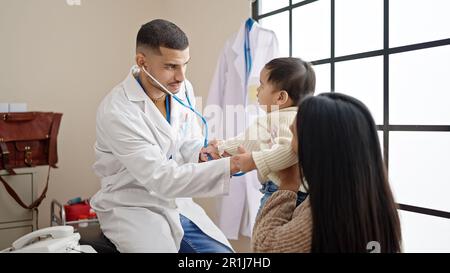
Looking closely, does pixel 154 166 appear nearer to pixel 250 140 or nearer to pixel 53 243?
pixel 250 140

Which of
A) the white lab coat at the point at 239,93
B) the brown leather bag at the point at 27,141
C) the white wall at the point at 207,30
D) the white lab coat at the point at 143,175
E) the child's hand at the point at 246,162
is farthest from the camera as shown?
the white wall at the point at 207,30

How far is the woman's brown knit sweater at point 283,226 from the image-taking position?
90 centimetres

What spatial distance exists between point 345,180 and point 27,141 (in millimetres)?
2254

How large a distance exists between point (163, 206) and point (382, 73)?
1.13 metres

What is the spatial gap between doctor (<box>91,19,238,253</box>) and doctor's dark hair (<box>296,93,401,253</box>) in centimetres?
59

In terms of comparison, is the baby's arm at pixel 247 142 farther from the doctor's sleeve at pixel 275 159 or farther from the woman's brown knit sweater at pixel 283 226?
the woman's brown knit sweater at pixel 283 226

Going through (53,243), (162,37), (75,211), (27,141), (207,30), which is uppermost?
(207,30)

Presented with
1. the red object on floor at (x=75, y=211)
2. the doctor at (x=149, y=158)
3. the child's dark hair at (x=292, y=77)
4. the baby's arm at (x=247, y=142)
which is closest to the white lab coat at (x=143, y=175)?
the doctor at (x=149, y=158)

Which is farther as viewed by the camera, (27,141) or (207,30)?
(207,30)

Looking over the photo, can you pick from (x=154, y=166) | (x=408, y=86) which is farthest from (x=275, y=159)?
(x=408, y=86)

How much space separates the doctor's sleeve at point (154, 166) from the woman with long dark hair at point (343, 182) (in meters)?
0.46

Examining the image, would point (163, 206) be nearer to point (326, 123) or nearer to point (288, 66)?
point (288, 66)

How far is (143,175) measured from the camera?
1432 millimetres
